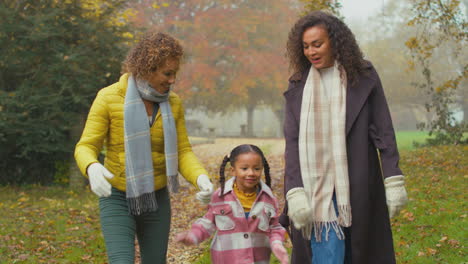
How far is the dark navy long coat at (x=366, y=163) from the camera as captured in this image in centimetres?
308

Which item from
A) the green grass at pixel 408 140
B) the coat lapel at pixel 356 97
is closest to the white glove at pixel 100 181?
the coat lapel at pixel 356 97

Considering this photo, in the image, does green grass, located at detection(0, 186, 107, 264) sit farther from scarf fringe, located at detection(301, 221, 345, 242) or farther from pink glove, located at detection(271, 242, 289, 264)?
scarf fringe, located at detection(301, 221, 345, 242)

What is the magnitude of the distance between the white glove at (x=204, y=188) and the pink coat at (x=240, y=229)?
0.93 feet

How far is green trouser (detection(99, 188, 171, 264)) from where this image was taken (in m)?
3.12

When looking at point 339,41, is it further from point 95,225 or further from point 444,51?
point 444,51

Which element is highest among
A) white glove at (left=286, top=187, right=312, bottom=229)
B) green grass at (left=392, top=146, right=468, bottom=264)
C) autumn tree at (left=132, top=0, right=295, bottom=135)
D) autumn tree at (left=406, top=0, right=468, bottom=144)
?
autumn tree at (left=132, top=0, right=295, bottom=135)

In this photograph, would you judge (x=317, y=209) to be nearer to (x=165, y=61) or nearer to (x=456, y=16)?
(x=165, y=61)

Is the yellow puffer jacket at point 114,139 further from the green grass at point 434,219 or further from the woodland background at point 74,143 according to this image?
the green grass at point 434,219

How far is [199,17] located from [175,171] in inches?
959

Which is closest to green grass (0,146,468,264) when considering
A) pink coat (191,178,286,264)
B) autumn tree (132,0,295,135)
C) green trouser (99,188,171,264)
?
pink coat (191,178,286,264)

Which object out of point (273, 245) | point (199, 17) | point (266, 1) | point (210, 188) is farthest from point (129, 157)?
point (266, 1)

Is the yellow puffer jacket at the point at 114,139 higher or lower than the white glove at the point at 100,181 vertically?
higher

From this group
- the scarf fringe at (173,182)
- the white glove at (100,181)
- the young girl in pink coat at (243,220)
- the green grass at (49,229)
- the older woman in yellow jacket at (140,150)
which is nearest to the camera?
the white glove at (100,181)

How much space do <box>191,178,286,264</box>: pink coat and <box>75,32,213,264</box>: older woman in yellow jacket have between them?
11.5 inches
